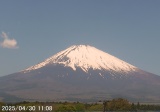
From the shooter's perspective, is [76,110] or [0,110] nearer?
[0,110]

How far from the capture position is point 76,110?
75.5m

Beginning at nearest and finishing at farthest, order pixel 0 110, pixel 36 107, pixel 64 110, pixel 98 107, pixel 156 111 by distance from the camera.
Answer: pixel 0 110 < pixel 64 110 < pixel 36 107 < pixel 98 107 < pixel 156 111

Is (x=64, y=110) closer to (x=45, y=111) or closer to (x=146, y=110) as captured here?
(x=45, y=111)

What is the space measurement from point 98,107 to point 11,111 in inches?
1098

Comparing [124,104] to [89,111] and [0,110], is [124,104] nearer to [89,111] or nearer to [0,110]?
[89,111]

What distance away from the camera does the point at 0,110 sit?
217 feet

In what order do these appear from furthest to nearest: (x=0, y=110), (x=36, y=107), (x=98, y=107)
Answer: (x=98, y=107) < (x=36, y=107) < (x=0, y=110)

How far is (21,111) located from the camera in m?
69.8

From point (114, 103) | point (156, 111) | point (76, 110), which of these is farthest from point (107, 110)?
point (156, 111)

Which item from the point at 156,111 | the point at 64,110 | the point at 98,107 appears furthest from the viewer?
the point at 156,111

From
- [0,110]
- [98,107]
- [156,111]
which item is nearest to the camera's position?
[0,110]

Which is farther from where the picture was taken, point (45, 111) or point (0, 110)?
point (45, 111)

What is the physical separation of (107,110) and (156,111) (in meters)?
20.9

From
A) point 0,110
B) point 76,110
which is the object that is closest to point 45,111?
point 76,110
